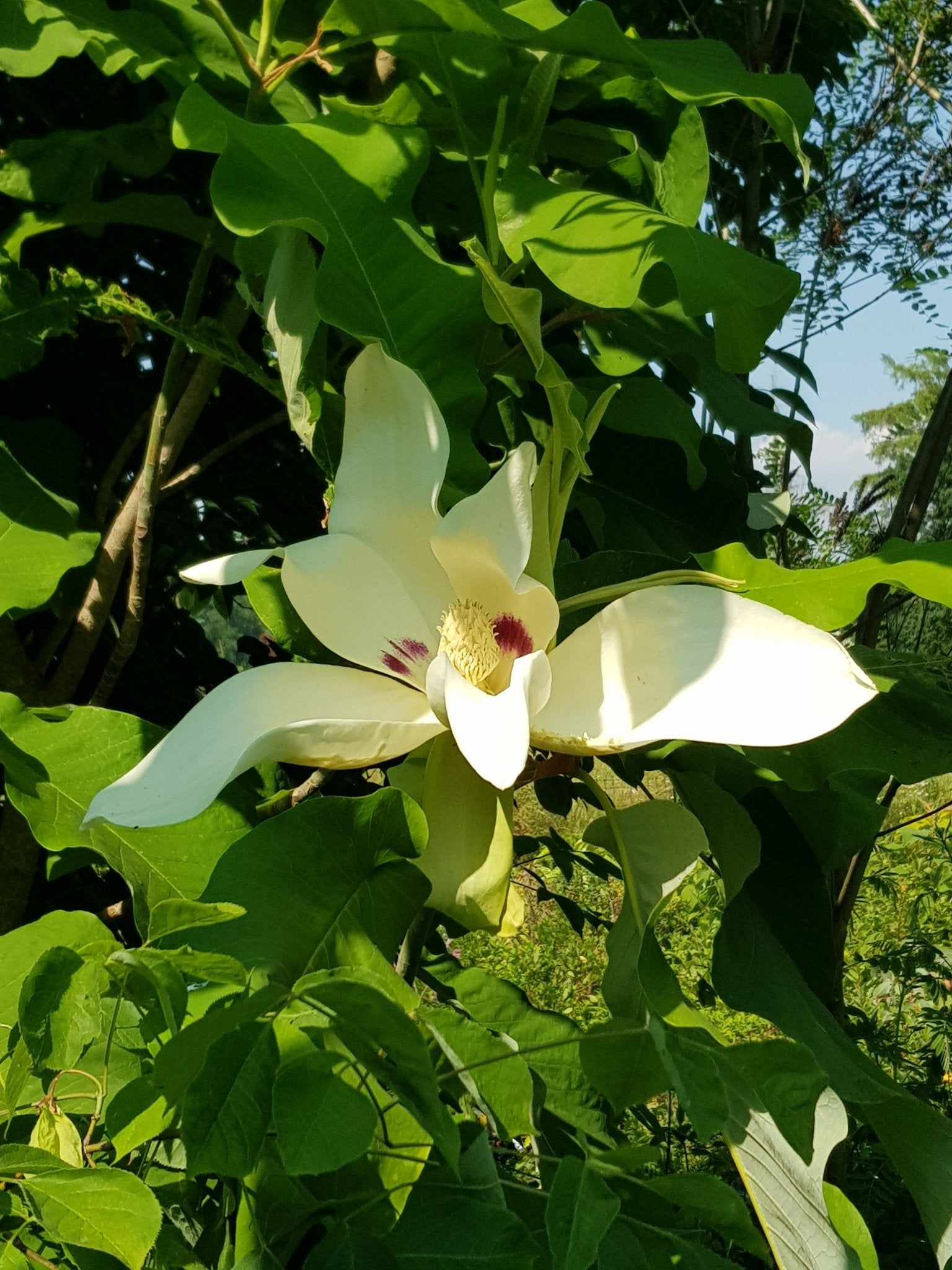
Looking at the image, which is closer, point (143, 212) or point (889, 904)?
point (143, 212)

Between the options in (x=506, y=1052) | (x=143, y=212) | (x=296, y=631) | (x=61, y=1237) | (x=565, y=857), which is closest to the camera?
(x=61, y=1237)

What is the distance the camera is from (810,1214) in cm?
69

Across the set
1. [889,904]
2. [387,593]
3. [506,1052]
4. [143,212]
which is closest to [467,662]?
[387,593]

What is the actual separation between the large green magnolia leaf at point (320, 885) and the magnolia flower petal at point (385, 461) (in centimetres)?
16

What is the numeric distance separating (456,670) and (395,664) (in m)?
0.05

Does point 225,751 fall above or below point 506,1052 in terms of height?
above

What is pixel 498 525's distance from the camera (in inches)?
22.4

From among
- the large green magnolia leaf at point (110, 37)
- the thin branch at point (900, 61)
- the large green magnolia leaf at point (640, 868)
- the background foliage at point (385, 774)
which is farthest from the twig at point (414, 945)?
the thin branch at point (900, 61)

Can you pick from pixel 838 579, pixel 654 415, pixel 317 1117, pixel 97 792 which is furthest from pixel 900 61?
pixel 317 1117

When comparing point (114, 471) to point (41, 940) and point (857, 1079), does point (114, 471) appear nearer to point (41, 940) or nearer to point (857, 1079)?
point (41, 940)

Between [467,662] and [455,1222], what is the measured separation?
29 centimetres

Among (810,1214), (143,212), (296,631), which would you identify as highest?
(143,212)

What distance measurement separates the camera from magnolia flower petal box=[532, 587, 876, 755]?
0.50 m

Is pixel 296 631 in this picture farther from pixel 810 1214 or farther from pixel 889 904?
pixel 889 904
